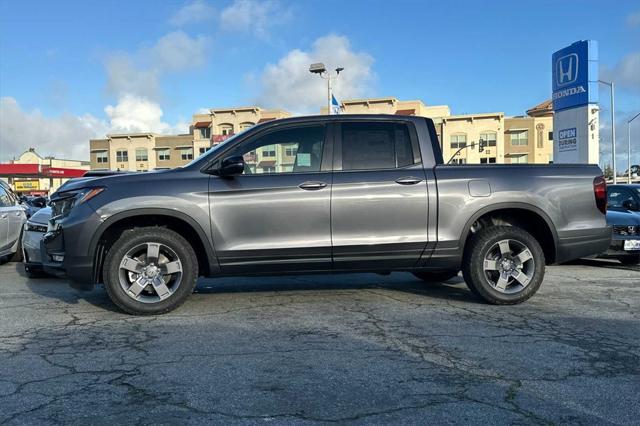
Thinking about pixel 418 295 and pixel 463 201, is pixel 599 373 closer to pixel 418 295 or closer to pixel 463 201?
pixel 463 201

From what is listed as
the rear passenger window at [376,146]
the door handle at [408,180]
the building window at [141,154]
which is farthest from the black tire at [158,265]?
the building window at [141,154]

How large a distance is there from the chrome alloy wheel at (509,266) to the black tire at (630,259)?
435cm

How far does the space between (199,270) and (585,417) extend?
3.88m

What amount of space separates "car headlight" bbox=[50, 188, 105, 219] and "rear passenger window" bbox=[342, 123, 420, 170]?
98.9 inches

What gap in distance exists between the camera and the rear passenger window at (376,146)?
18.8 feet

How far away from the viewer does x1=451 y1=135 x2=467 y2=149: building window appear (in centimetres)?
6950

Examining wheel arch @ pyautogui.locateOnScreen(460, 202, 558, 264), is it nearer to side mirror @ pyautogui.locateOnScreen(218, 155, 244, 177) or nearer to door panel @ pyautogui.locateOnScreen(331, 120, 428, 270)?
door panel @ pyautogui.locateOnScreen(331, 120, 428, 270)

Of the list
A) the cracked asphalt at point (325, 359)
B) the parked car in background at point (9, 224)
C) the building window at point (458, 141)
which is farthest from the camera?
the building window at point (458, 141)

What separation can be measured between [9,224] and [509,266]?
27.6ft

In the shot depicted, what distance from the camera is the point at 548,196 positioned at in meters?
5.86

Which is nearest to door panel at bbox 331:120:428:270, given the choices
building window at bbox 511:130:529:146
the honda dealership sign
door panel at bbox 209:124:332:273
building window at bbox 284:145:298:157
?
door panel at bbox 209:124:332:273

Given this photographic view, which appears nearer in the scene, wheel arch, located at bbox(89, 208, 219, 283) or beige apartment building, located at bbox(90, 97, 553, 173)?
wheel arch, located at bbox(89, 208, 219, 283)

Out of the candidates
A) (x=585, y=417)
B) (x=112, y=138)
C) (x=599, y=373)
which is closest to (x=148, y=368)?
(x=585, y=417)

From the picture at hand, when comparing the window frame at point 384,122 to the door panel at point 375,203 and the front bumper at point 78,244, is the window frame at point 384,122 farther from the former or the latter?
the front bumper at point 78,244
